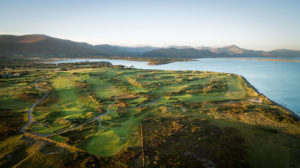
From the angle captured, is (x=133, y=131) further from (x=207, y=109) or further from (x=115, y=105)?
(x=207, y=109)

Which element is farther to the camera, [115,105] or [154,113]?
[115,105]

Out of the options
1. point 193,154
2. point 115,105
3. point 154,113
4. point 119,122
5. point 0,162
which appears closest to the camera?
point 0,162

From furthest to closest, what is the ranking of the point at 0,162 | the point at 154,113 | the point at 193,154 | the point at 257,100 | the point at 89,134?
the point at 257,100 → the point at 154,113 → the point at 89,134 → the point at 193,154 → the point at 0,162

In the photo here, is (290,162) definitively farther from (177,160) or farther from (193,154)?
(177,160)

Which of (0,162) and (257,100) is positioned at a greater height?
(257,100)

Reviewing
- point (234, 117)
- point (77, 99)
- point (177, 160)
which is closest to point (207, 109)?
point (234, 117)

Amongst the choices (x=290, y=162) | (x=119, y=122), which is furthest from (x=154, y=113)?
(x=290, y=162)
